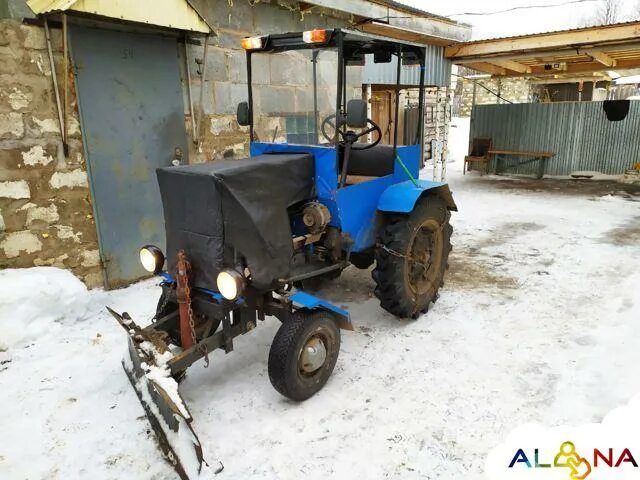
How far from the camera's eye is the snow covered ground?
2.52m

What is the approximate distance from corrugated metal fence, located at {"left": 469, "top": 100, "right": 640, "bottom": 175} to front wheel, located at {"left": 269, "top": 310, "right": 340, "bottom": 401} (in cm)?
1128

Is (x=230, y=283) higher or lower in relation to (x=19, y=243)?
higher

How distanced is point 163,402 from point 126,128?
10.9ft

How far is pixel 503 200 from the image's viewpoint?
9.20 m

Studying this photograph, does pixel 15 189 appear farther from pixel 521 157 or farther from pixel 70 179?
pixel 521 157

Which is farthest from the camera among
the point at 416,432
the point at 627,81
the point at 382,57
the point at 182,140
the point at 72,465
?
the point at 627,81

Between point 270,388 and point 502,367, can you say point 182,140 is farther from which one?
point 502,367

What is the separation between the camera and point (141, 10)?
13.9 feet

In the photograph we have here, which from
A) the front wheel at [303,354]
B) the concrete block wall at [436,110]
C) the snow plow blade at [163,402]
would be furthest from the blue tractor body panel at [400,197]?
the concrete block wall at [436,110]

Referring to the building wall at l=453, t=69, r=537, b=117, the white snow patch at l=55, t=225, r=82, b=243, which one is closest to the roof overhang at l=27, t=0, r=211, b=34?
the white snow patch at l=55, t=225, r=82, b=243

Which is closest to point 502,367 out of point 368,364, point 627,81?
point 368,364

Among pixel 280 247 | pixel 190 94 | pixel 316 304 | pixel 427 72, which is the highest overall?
pixel 427 72

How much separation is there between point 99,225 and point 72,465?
2.73 m

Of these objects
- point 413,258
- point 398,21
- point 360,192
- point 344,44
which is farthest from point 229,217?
point 398,21
